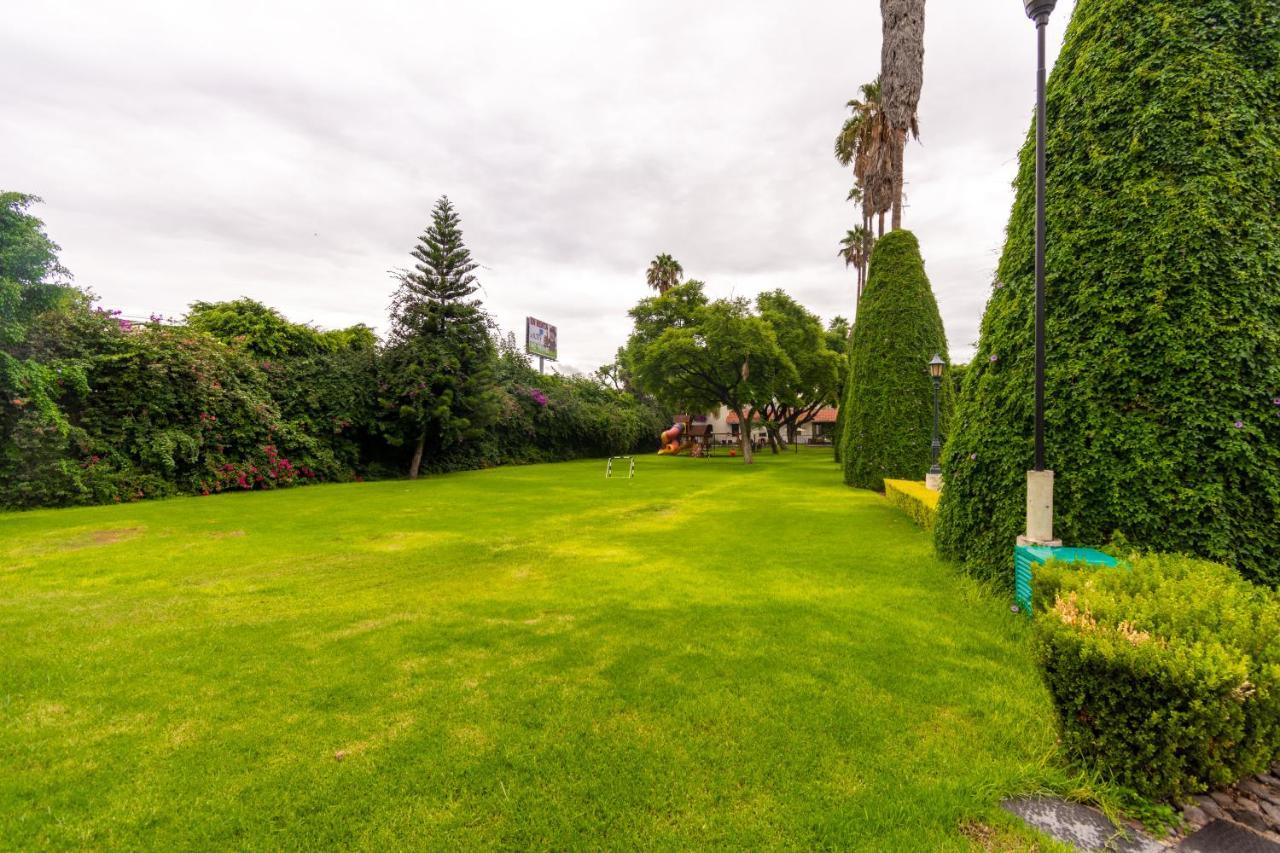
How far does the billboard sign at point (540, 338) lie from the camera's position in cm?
4356

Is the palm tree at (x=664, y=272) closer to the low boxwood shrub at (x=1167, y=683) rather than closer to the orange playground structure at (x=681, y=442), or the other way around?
the orange playground structure at (x=681, y=442)

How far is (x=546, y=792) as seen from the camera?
2389mm

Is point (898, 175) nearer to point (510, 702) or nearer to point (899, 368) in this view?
point (899, 368)

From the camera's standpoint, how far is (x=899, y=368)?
525 inches

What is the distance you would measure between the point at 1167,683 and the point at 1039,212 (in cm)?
387

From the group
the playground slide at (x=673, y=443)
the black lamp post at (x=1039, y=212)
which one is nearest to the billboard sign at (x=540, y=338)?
the playground slide at (x=673, y=443)

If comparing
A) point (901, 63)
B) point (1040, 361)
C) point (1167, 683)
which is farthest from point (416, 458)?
point (1167, 683)

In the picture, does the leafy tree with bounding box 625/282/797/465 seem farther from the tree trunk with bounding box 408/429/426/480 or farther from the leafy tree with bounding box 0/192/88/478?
the leafy tree with bounding box 0/192/88/478

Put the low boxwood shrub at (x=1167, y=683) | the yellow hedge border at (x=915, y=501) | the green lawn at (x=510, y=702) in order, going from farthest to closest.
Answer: the yellow hedge border at (x=915, y=501) < the green lawn at (x=510, y=702) < the low boxwood shrub at (x=1167, y=683)

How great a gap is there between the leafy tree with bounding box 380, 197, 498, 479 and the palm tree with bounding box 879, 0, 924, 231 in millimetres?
13967

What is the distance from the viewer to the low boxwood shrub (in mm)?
2086

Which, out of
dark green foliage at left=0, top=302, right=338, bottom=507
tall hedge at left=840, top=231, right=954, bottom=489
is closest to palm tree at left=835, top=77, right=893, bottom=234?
tall hedge at left=840, top=231, right=954, bottom=489

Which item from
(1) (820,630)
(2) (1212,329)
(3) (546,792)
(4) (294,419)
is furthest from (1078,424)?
(4) (294,419)

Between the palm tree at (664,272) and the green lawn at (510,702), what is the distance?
36.4m
